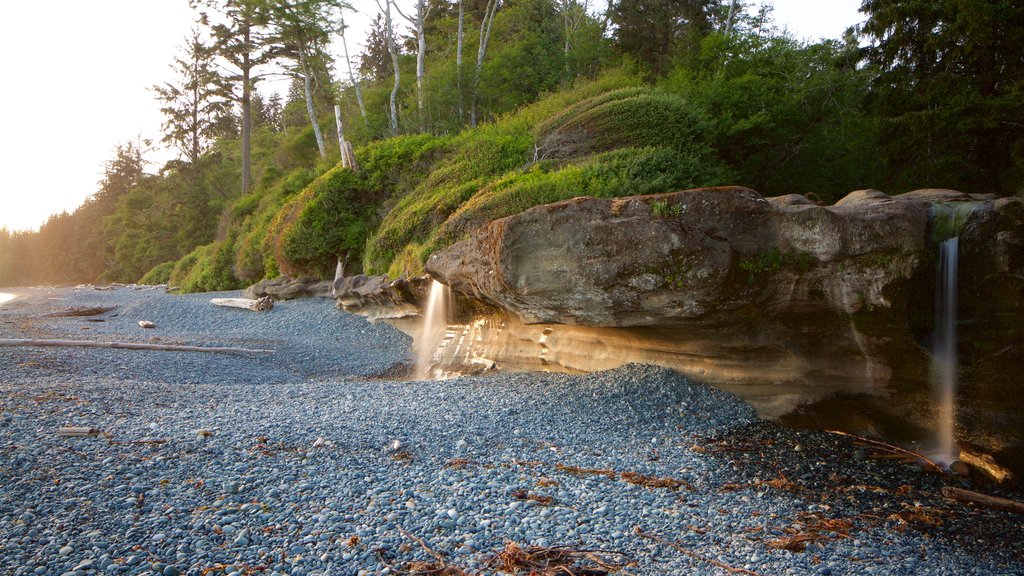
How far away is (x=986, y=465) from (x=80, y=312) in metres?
19.1

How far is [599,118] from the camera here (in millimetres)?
12688

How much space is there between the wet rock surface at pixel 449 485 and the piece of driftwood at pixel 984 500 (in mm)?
87

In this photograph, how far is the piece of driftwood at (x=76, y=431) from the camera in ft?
15.6

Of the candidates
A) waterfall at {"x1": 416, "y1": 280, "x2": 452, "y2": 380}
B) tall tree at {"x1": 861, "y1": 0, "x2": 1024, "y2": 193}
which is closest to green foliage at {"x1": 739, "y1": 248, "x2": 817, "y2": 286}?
waterfall at {"x1": 416, "y1": 280, "x2": 452, "y2": 380}

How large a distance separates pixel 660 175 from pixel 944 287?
5.10 metres

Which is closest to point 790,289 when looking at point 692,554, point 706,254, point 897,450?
point 706,254

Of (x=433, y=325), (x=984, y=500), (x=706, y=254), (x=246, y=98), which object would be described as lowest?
(x=984, y=500)

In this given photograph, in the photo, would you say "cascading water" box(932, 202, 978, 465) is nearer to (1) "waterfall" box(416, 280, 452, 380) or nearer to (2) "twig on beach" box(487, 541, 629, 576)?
(2) "twig on beach" box(487, 541, 629, 576)

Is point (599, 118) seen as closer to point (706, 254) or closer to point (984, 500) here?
point (706, 254)

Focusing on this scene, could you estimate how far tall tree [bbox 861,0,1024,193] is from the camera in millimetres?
10242

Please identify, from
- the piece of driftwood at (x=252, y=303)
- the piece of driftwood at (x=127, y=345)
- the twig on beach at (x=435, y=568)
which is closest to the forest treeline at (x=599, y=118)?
the piece of driftwood at (x=252, y=303)

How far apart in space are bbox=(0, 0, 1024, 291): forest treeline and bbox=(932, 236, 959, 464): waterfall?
4862mm

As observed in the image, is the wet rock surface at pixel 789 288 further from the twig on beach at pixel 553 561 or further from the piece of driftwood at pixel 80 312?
the piece of driftwood at pixel 80 312

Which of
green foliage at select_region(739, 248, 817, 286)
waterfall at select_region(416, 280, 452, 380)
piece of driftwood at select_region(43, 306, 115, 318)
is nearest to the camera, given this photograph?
green foliage at select_region(739, 248, 817, 286)
